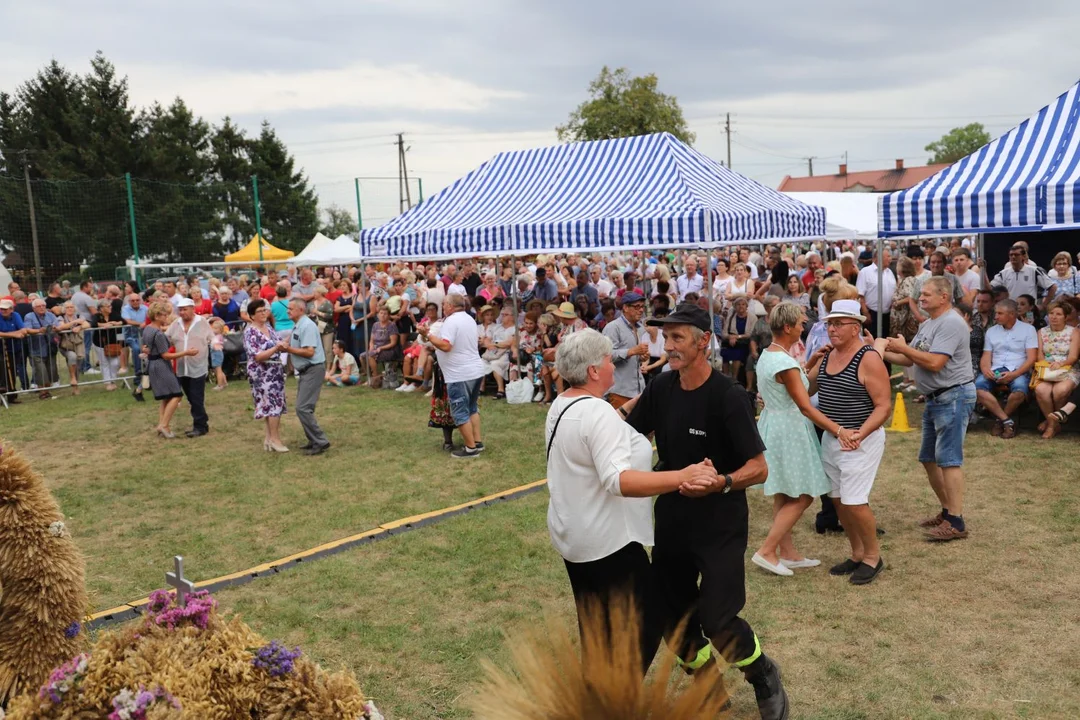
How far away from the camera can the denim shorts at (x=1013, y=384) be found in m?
9.40

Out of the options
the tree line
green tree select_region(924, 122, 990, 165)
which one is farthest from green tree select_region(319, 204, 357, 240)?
green tree select_region(924, 122, 990, 165)

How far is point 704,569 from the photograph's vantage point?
3.51m

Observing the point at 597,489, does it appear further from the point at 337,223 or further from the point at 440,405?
the point at 337,223

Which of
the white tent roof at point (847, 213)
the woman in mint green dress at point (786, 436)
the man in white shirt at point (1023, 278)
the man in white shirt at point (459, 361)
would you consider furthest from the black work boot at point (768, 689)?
the white tent roof at point (847, 213)

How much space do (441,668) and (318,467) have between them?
16.5 ft

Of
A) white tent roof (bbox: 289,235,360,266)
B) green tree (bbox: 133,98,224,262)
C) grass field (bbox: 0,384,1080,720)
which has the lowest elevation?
grass field (bbox: 0,384,1080,720)

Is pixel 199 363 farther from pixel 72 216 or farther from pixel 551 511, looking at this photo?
pixel 72 216

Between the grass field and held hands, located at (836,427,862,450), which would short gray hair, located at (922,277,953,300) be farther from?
the grass field

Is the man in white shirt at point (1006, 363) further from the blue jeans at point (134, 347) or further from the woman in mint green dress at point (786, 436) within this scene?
the blue jeans at point (134, 347)

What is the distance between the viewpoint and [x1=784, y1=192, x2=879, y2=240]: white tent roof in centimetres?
1875

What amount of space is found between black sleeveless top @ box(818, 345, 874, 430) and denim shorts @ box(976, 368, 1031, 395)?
16.0ft

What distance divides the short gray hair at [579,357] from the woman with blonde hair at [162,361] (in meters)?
8.36

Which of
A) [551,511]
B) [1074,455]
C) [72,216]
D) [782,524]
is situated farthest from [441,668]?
[72,216]

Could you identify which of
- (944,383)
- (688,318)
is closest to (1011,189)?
(944,383)
